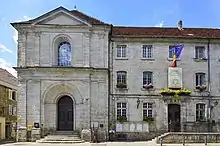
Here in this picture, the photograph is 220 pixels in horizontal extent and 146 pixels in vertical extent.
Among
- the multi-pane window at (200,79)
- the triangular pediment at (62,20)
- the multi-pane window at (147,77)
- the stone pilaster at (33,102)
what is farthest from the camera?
the multi-pane window at (200,79)

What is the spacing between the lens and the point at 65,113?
37031 millimetres

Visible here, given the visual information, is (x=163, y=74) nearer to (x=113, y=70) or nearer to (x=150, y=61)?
(x=150, y=61)

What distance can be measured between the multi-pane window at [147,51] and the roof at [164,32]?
108cm

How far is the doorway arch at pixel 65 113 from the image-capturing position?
3672 cm

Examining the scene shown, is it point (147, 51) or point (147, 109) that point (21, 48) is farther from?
point (147, 109)

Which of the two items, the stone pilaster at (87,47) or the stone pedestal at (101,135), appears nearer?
the stone pedestal at (101,135)

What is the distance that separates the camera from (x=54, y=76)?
3578 cm

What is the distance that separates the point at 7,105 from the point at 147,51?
1976 cm

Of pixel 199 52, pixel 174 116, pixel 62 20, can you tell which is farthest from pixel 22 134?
pixel 199 52

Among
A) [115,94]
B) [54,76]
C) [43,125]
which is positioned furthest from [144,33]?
[43,125]

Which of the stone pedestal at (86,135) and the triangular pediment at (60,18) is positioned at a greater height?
the triangular pediment at (60,18)

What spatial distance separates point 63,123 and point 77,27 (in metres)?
8.86

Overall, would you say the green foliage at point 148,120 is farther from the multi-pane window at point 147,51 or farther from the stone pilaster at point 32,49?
the stone pilaster at point 32,49

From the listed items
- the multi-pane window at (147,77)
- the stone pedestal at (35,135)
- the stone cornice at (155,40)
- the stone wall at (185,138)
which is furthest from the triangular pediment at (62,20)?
the stone wall at (185,138)
